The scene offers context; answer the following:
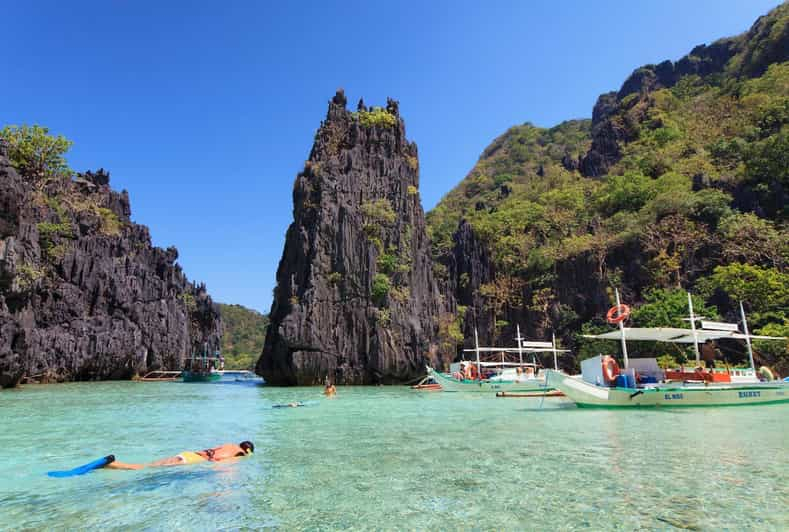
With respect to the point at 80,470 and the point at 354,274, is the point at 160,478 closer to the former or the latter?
the point at 80,470

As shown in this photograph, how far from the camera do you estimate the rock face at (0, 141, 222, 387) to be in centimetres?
3503

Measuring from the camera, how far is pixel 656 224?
43438 mm

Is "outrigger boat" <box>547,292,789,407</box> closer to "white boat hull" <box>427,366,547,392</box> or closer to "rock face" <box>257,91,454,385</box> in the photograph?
"white boat hull" <box>427,366,547,392</box>

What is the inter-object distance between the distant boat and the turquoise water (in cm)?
4752

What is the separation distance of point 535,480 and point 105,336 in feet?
187

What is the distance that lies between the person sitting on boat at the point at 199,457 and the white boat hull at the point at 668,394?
13121 millimetres

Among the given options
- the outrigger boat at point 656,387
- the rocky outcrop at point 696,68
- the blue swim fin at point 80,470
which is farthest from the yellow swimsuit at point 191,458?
the rocky outcrop at point 696,68

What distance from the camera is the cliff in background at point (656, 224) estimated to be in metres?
36.9

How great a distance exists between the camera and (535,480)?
7527 mm

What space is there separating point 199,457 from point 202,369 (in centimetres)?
7216

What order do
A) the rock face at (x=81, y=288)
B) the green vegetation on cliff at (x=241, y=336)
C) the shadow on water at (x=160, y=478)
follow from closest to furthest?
the shadow on water at (x=160, y=478), the rock face at (x=81, y=288), the green vegetation on cliff at (x=241, y=336)

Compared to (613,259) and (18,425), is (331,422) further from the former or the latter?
(613,259)

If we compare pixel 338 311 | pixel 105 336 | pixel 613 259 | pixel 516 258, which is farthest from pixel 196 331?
pixel 613 259

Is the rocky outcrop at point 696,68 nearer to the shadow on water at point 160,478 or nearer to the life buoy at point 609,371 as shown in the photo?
the life buoy at point 609,371
